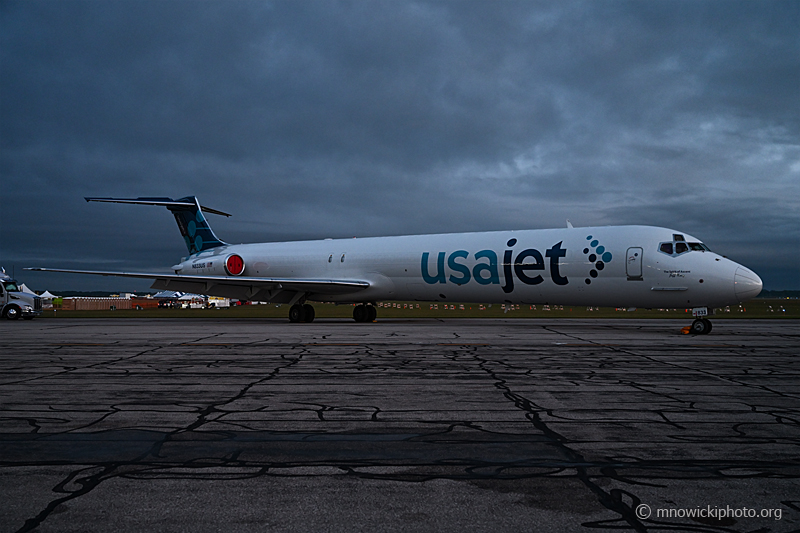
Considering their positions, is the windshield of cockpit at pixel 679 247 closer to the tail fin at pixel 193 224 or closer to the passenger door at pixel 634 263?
the passenger door at pixel 634 263

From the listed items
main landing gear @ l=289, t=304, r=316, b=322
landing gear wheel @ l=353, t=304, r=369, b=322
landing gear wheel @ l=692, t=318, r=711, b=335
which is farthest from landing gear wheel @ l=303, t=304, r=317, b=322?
landing gear wheel @ l=692, t=318, r=711, b=335

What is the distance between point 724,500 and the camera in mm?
4047

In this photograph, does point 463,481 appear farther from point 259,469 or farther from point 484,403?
point 484,403

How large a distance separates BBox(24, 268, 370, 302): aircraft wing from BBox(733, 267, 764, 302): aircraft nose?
14934 mm

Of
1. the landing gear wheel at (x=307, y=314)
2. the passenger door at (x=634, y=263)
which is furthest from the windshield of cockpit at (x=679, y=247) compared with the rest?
the landing gear wheel at (x=307, y=314)

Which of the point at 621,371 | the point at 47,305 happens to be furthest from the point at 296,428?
the point at 47,305

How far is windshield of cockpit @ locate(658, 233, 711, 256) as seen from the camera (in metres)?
20.0

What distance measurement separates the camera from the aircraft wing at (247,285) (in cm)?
2706

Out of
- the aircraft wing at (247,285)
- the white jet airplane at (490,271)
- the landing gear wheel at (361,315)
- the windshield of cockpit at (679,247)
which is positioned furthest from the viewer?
the landing gear wheel at (361,315)

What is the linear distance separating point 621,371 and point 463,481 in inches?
280

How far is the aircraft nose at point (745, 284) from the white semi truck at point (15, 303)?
37766 mm

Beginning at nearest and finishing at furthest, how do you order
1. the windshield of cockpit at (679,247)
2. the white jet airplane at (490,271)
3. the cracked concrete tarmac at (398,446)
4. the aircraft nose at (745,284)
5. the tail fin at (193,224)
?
the cracked concrete tarmac at (398,446) → the aircraft nose at (745,284) → the white jet airplane at (490,271) → the windshield of cockpit at (679,247) → the tail fin at (193,224)

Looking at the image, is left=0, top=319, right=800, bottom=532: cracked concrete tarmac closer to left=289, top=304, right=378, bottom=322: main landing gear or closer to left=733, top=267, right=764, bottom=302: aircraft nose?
left=733, top=267, right=764, bottom=302: aircraft nose

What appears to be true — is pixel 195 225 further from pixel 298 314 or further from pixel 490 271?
pixel 490 271
